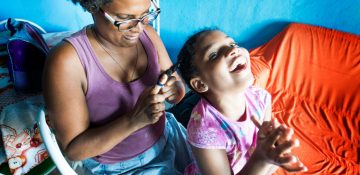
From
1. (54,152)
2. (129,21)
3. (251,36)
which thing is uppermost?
(129,21)

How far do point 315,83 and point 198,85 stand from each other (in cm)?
130

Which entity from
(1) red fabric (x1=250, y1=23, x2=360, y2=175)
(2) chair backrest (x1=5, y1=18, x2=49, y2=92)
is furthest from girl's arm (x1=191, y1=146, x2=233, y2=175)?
(1) red fabric (x1=250, y1=23, x2=360, y2=175)

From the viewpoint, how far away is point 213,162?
3.00ft

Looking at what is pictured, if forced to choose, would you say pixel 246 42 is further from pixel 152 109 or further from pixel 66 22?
pixel 152 109

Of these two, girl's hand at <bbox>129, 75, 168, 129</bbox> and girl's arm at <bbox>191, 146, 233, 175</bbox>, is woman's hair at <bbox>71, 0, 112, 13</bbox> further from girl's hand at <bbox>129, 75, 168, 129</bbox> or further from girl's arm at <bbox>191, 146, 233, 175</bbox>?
girl's arm at <bbox>191, 146, 233, 175</bbox>

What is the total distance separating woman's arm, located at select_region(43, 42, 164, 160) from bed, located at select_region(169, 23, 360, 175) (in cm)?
86

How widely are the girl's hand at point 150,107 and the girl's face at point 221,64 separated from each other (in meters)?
0.18

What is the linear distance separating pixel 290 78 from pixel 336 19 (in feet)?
1.63

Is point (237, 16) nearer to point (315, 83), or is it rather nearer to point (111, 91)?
point (315, 83)

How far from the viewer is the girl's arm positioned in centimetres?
91

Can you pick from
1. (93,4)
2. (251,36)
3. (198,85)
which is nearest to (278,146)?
(198,85)

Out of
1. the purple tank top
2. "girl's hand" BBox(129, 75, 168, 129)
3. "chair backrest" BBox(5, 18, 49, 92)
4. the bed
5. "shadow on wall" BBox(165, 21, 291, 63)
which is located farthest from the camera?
"shadow on wall" BBox(165, 21, 291, 63)

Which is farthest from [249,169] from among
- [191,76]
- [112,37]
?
[112,37]

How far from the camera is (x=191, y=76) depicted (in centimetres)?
101
